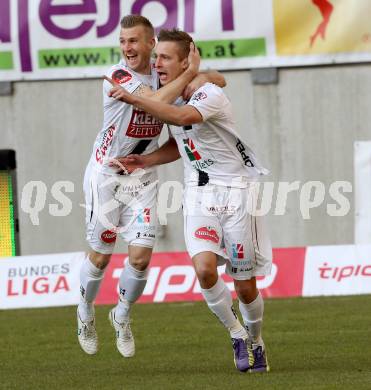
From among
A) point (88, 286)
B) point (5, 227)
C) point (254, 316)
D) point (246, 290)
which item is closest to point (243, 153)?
point (246, 290)

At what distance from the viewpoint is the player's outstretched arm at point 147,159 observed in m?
9.56

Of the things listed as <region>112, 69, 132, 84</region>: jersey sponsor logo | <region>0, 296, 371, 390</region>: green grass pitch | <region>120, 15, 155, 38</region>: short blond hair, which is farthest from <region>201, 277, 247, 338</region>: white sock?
<region>120, 15, 155, 38</region>: short blond hair

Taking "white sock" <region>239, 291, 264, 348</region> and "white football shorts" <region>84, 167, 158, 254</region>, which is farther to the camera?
"white football shorts" <region>84, 167, 158, 254</region>

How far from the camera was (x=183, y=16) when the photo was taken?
17.6 m

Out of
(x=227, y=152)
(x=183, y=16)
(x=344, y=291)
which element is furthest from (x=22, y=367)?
(x=183, y=16)

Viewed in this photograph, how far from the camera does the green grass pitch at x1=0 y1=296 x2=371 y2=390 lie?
8.77 meters

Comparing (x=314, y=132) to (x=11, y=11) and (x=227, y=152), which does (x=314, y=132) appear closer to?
(x=11, y=11)

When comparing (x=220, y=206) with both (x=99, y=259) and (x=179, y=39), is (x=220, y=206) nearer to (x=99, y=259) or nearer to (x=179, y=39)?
(x=179, y=39)

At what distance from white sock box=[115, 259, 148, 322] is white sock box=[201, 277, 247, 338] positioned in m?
0.90

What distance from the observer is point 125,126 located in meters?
9.53

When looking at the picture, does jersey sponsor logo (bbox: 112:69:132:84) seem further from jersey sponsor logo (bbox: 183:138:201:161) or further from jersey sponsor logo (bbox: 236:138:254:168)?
jersey sponsor logo (bbox: 236:138:254:168)

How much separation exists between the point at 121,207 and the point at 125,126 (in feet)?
2.40

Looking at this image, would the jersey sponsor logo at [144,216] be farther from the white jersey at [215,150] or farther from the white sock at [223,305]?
the white sock at [223,305]

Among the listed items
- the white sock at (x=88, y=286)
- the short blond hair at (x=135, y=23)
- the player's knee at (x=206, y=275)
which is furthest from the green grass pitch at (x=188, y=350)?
the short blond hair at (x=135, y=23)
